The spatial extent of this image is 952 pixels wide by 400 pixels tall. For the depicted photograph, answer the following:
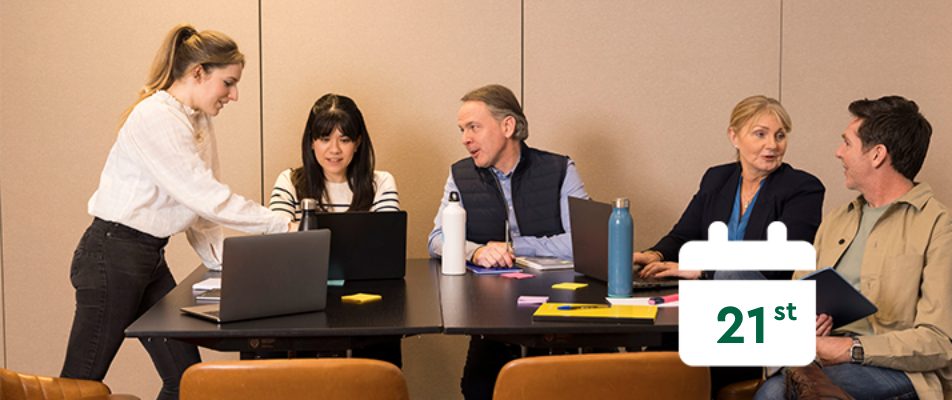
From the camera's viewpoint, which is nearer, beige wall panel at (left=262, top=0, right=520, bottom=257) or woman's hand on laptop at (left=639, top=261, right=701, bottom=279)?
woman's hand on laptop at (left=639, top=261, right=701, bottom=279)

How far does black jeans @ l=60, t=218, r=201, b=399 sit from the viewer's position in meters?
2.62

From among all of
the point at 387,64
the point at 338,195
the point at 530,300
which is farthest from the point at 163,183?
the point at 387,64

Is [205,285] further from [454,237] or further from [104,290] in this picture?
[454,237]

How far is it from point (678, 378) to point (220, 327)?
0.96 metres

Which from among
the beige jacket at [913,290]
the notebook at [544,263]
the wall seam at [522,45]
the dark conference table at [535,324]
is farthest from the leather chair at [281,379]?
the wall seam at [522,45]

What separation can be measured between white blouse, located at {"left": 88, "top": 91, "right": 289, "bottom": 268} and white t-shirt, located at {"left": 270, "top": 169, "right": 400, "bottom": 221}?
0.68 m

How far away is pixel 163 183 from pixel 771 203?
1.82 m

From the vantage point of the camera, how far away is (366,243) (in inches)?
106

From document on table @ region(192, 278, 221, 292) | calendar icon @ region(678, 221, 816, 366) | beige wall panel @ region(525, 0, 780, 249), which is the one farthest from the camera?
beige wall panel @ region(525, 0, 780, 249)

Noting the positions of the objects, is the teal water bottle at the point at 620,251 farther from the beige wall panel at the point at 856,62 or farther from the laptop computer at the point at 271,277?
the beige wall panel at the point at 856,62

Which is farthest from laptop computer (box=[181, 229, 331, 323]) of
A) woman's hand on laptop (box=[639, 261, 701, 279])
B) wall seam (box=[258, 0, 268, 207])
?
wall seam (box=[258, 0, 268, 207])

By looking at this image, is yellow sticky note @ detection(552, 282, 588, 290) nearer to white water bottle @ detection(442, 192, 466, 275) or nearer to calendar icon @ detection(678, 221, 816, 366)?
white water bottle @ detection(442, 192, 466, 275)

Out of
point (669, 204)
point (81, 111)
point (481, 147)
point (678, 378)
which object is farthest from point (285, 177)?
point (678, 378)

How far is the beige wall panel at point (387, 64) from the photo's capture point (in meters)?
4.15
